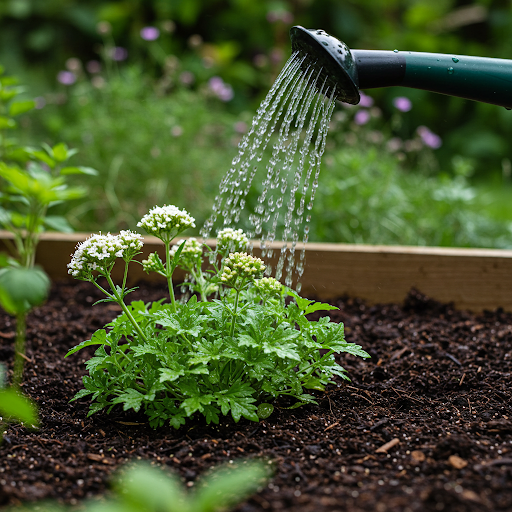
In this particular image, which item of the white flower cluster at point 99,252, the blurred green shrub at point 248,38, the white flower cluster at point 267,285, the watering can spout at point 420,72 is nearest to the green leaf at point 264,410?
the white flower cluster at point 267,285

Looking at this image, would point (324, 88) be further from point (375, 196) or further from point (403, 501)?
point (375, 196)

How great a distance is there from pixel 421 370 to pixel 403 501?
2.73ft

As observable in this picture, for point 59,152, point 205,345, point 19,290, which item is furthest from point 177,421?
point 59,152

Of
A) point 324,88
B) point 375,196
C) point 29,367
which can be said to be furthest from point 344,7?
point 29,367

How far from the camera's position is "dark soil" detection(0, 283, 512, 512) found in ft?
3.77

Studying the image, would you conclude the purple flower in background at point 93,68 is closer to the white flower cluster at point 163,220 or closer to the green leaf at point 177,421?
the white flower cluster at point 163,220

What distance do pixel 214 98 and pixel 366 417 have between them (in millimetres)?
3778

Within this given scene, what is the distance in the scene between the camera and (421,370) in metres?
1.84

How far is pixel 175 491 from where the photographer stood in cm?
111

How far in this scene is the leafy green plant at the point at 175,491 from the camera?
2.42 feet

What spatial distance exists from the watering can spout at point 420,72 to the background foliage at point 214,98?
1602 millimetres

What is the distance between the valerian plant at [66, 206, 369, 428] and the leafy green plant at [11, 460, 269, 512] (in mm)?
162

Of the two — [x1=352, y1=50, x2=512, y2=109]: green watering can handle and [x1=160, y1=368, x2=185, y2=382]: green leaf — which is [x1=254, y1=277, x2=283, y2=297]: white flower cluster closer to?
[x1=160, y1=368, x2=185, y2=382]: green leaf

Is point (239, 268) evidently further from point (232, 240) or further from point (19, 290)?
point (19, 290)
